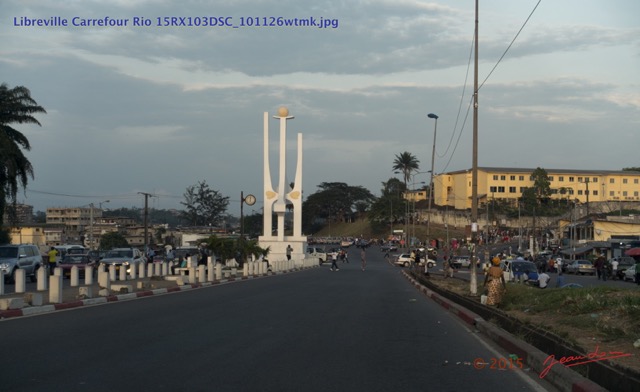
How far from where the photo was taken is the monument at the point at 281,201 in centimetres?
7731

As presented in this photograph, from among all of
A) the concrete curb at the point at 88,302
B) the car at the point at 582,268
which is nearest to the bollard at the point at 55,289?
the concrete curb at the point at 88,302

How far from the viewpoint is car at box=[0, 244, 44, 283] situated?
1283 inches

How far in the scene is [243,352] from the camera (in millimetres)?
12102

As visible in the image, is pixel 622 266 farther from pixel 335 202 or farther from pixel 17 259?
pixel 335 202

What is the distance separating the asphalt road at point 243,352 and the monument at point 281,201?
56.5 metres

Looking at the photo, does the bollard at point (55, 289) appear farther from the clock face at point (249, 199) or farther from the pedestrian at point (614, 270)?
the clock face at point (249, 199)

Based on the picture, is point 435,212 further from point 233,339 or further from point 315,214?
point 233,339

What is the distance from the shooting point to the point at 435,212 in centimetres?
14175

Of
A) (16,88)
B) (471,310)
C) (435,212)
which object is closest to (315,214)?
(435,212)

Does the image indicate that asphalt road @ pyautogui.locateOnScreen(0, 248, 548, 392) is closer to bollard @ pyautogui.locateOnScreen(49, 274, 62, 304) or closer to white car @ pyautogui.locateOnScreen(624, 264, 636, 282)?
bollard @ pyautogui.locateOnScreen(49, 274, 62, 304)

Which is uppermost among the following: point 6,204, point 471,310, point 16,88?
point 16,88

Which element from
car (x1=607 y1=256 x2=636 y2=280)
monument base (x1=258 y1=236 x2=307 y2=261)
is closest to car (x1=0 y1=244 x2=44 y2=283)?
car (x1=607 y1=256 x2=636 y2=280)

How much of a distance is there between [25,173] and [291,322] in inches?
1550

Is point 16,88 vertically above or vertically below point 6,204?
above
